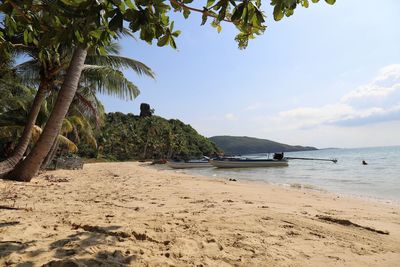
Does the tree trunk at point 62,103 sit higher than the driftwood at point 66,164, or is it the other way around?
the tree trunk at point 62,103

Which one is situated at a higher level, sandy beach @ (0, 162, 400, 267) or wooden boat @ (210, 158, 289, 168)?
wooden boat @ (210, 158, 289, 168)

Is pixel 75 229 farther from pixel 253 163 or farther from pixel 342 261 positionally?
pixel 253 163

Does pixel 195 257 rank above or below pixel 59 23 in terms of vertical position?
below

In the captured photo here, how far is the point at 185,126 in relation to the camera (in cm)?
9469

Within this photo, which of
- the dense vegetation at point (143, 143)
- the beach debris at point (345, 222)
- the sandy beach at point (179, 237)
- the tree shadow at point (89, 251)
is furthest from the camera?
the dense vegetation at point (143, 143)

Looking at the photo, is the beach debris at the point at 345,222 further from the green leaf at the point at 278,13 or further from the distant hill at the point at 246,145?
the distant hill at the point at 246,145

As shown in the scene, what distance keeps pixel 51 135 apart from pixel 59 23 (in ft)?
20.9

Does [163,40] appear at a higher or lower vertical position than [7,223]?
higher

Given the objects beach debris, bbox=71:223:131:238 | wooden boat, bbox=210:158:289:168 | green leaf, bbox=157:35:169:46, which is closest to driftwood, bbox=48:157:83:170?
wooden boat, bbox=210:158:289:168

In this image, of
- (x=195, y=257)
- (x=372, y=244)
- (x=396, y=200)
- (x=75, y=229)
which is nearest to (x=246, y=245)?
(x=195, y=257)

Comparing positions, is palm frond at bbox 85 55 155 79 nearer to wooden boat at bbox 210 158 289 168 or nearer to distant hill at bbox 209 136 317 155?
wooden boat at bbox 210 158 289 168

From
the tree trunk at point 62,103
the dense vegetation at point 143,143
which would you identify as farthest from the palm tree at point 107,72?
→ the dense vegetation at point 143,143

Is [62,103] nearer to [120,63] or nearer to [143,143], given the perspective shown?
[120,63]

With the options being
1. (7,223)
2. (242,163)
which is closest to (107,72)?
(7,223)
